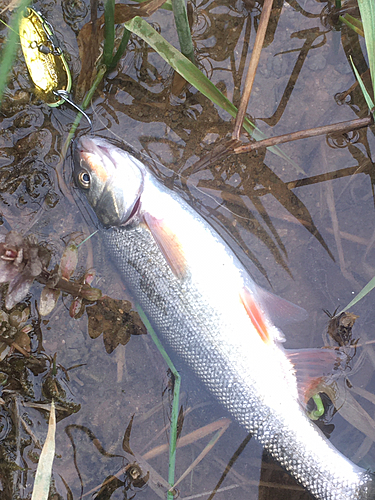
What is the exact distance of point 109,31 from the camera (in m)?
2.79

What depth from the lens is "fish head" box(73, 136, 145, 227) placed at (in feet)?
9.61

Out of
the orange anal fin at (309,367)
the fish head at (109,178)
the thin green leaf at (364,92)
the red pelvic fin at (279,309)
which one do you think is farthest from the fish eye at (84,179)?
the thin green leaf at (364,92)

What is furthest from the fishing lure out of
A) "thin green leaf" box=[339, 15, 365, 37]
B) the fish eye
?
"thin green leaf" box=[339, 15, 365, 37]

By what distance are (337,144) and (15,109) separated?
2606 millimetres

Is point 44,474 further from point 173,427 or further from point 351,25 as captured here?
point 351,25

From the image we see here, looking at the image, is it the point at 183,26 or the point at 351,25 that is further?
the point at 351,25

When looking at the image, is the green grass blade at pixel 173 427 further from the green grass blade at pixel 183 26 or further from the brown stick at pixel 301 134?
the green grass blade at pixel 183 26

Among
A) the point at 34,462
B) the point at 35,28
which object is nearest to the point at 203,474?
the point at 34,462

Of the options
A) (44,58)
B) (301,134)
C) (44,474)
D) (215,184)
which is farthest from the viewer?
(215,184)

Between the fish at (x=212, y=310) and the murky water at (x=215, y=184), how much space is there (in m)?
0.36

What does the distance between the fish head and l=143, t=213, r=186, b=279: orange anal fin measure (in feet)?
0.54

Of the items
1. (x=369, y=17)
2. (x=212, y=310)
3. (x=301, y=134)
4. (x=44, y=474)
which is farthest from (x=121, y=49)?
(x=44, y=474)

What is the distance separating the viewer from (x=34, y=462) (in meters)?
3.22

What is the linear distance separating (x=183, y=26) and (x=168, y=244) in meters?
1.42
